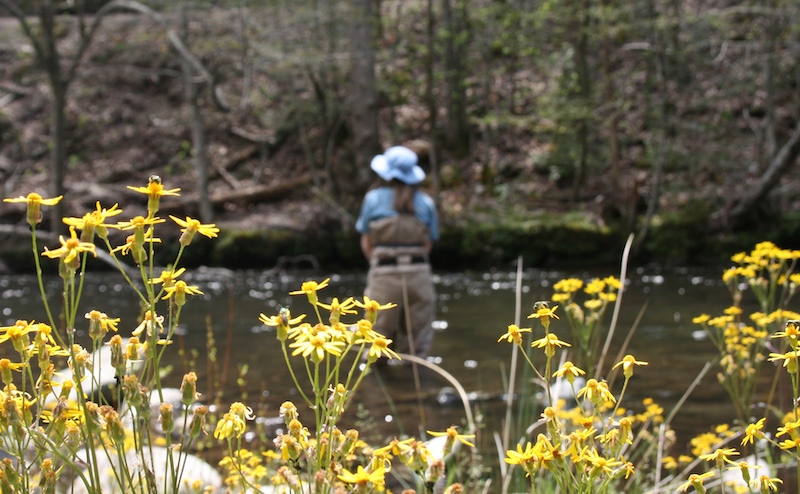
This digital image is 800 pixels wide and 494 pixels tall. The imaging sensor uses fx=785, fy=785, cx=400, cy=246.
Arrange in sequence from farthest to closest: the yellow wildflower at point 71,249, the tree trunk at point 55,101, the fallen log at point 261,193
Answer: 1. the fallen log at point 261,193
2. the tree trunk at point 55,101
3. the yellow wildflower at point 71,249

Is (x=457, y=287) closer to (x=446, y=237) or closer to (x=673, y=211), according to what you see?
(x=446, y=237)

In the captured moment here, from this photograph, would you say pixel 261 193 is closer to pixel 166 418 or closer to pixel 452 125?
pixel 452 125

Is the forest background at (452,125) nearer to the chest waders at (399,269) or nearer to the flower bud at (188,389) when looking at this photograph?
the chest waders at (399,269)

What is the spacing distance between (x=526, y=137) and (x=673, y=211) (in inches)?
192

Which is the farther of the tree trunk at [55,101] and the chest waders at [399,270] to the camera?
the tree trunk at [55,101]

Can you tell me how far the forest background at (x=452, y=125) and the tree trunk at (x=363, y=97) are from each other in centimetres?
4

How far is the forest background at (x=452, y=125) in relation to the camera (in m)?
12.1

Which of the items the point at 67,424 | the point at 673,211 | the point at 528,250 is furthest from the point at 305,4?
the point at 67,424

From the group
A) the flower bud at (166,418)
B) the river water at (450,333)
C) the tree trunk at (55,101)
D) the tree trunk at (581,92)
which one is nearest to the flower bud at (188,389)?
the flower bud at (166,418)

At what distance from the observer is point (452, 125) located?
16.7 m

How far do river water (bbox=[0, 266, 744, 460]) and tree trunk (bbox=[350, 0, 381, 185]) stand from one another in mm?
2779

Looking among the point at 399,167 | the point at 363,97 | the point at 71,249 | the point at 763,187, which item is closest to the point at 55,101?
the point at 363,97

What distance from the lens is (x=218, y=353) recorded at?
24.0 ft

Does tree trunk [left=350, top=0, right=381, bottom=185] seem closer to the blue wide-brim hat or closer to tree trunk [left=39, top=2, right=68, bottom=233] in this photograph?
tree trunk [left=39, top=2, right=68, bottom=233]
